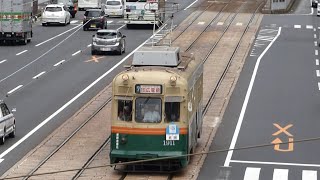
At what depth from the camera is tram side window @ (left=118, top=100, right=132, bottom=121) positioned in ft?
88.5

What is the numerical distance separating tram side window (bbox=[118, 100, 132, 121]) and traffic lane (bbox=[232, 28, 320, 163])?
15.9ft

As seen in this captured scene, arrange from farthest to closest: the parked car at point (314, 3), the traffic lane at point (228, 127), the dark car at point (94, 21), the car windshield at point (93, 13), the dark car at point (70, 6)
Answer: the parked car at point (314, 3)
the dark car at point (70, 6)
the car windshield at point (93, 13)
the dark car at point (94, 21)
the traffic lane at point (228, 127)

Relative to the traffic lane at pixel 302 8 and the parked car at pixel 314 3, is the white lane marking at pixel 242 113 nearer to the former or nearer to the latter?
the traffic lane at pixel 302 8

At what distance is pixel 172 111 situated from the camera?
88.5 feet

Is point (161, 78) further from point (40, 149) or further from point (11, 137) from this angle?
point (11, 137)

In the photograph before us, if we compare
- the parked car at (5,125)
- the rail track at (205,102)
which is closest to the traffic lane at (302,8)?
the rail track at (205,102)

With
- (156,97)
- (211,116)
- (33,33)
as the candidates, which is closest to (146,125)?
(156,97)

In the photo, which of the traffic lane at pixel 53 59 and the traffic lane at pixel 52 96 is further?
the traffic lane at pixel 53 59

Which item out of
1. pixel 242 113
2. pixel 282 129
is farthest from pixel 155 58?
pixel 242 113

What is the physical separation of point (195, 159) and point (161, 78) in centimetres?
386

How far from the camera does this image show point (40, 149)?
102 ft

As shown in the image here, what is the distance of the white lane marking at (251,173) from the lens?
27.1 metres

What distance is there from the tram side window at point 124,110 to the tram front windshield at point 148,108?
0.21 meters

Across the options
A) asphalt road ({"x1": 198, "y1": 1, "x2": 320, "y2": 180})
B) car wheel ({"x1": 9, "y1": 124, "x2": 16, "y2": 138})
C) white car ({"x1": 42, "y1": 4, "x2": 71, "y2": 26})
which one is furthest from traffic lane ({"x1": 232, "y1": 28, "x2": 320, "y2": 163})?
white car ({"x1": 42, "y1": 4, "x2": 71, "y2": 26})
